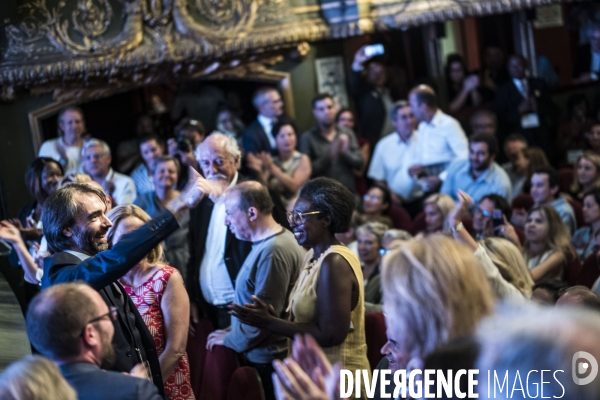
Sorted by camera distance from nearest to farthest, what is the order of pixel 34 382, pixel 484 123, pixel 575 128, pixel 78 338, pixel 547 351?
pixel 547 351, pixel 34 382, pixel 78 338, pixel 484 123, pixel 575 128

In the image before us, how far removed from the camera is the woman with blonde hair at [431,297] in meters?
1.92

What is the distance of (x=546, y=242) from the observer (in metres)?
4.63

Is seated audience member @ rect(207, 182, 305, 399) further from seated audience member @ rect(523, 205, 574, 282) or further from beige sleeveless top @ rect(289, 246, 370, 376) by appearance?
seated audience member @ rect(523, 205, 574, 282)

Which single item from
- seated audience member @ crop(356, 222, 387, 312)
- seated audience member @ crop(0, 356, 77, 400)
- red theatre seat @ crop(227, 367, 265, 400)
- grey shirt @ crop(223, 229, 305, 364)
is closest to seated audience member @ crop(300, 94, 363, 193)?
seated audience member @ crop(356, 222, 387, 312)

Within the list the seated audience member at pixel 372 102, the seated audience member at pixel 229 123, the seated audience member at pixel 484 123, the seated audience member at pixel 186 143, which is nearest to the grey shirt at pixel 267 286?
the seated audience member at pixel 186 143

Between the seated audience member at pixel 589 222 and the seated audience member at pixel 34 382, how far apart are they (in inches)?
145

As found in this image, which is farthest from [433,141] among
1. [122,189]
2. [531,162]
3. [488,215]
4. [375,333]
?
[375,333]

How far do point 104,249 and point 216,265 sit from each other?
130 cm

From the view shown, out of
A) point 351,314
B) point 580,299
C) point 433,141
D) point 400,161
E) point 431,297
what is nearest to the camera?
point 431,297

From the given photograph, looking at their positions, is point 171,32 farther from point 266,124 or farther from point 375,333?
point 375,333

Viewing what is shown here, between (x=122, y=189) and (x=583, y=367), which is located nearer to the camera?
(x=583, y=367)

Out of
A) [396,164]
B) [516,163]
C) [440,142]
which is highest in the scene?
[440,142]

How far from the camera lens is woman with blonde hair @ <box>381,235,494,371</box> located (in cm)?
192

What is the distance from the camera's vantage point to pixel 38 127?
6.05 m
